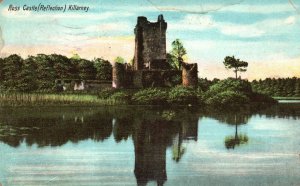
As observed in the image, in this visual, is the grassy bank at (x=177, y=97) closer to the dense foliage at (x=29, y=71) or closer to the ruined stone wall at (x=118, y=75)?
the dense foliage at (x=29, y=71)

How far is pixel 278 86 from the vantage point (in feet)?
54.3

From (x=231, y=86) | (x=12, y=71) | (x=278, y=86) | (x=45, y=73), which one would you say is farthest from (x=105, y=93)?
(x=278, y=86)

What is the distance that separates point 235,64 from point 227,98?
3235 millimetres

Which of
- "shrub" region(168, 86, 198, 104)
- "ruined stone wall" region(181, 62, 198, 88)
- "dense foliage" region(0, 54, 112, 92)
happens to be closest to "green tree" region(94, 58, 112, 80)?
"dense foliage" region(0, 54, 112, 92)

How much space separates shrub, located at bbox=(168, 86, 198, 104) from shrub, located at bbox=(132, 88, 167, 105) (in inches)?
7.5

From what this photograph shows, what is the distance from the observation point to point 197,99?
1616 centimetres

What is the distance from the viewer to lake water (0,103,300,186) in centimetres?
864

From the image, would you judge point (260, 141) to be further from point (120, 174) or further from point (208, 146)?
point (120, 174)

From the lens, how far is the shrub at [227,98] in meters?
15.8

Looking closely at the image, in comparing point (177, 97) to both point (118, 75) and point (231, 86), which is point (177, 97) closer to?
point (231, 86)

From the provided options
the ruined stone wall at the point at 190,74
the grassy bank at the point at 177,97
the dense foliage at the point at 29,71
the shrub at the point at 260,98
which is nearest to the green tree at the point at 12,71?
the dense foliage at the point at 29,71

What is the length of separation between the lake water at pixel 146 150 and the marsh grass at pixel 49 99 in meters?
0.27

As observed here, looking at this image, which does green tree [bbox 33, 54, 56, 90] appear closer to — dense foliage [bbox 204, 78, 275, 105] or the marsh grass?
the marsh grass

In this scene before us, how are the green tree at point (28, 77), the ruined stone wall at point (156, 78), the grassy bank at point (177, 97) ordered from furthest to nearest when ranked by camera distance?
the ruined stone wall at point (156, 78) → the grassy bank at point (177, 97) → the green tree at point (28, 77)
